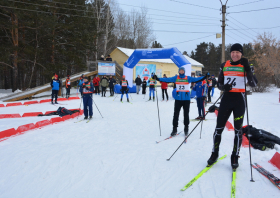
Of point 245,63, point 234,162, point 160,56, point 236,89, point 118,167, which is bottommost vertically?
point 118,167

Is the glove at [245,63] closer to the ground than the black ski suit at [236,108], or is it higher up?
higher up

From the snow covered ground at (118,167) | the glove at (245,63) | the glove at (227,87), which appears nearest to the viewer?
the snow covered ground at (118,167)

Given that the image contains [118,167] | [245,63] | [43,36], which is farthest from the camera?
[43,36]

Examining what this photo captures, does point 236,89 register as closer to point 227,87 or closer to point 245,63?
point 227,87

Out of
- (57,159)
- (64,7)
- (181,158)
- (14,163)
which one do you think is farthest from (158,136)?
(64,7)

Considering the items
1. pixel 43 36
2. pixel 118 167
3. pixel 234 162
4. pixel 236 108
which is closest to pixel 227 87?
pixel 236 108

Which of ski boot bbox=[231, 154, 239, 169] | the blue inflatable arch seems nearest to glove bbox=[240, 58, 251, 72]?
ski boot bbox=[231, 154, 239, 169]

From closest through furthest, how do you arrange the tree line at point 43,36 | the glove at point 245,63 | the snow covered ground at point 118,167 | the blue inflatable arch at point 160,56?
1. the snow covered ground at point 118,167
2. the glove at point 245,63
3. the blue inflatable arch at point 160,56
4. the tree line at point 43,36

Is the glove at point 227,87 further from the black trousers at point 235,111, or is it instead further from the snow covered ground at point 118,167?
the snow covered ground at point 118,167

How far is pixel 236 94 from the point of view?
125 inches

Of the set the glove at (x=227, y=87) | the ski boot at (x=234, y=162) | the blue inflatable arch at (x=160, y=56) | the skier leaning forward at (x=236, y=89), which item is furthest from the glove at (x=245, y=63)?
the blue inflatable arch at (x=160, y=56)

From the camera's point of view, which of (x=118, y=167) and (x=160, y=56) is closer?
(x=118, y=167)

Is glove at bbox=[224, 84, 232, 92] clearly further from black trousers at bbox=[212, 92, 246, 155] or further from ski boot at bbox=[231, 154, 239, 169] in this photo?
ski boot at bbox=[231, 154, 239, 169]

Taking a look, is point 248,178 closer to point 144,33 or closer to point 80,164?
point 80,164
